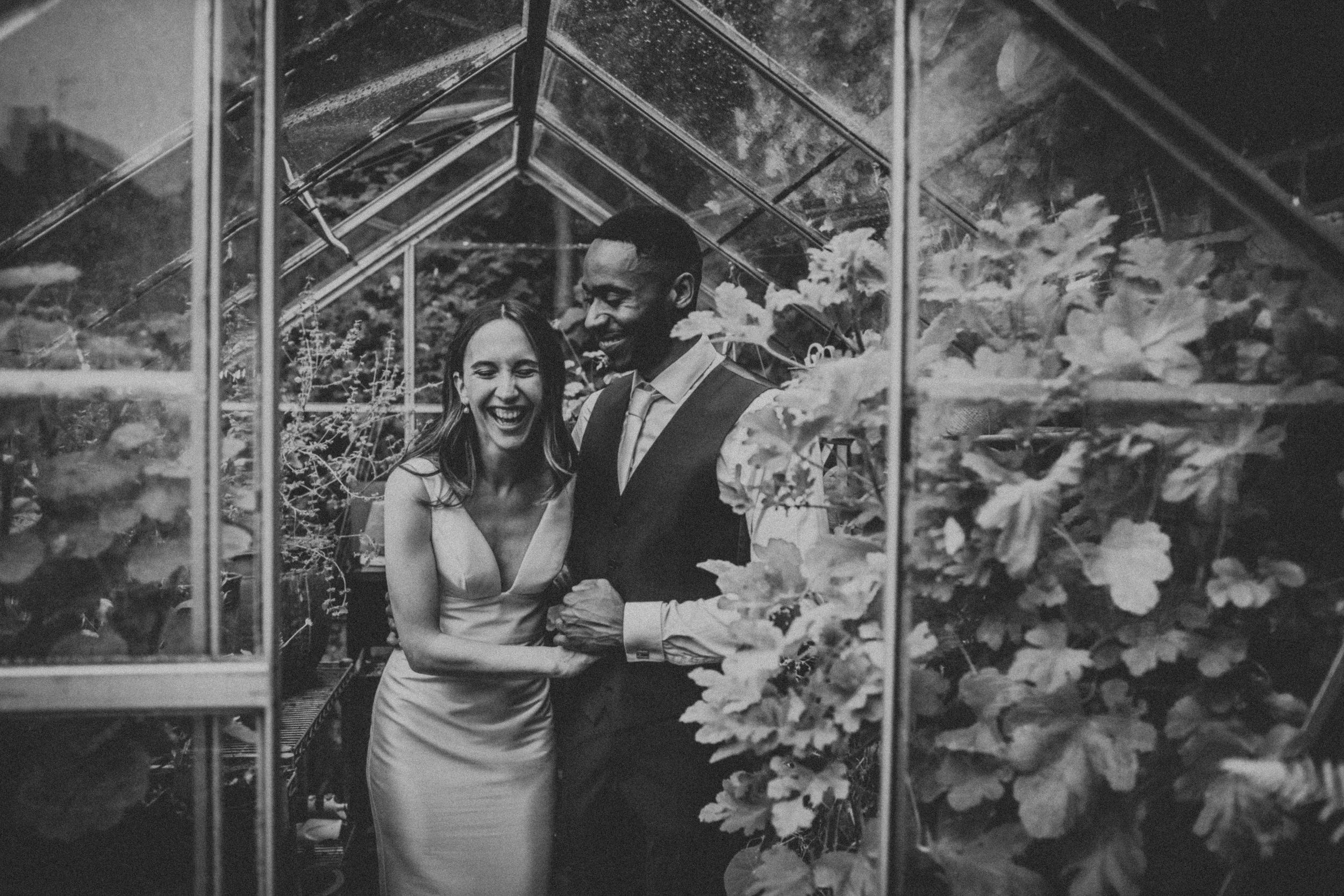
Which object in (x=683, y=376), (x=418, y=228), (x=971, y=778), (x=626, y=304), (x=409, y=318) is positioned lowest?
(x=971, y=778)

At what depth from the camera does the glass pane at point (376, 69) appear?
2.55 metres

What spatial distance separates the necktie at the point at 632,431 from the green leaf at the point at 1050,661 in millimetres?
1044

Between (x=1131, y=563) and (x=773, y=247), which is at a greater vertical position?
(x=773, y=247)

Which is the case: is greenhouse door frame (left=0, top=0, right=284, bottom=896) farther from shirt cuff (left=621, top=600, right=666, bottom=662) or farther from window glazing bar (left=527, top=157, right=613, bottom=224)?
window glazing bar (left=527, top=157, right=613, bottom=224)

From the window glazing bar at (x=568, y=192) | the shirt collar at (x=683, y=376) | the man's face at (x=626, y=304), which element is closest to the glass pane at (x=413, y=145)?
the window glazing bar at (x=568, y=192)

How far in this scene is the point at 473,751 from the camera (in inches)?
88.6

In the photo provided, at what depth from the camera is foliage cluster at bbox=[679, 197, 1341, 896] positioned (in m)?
1.39

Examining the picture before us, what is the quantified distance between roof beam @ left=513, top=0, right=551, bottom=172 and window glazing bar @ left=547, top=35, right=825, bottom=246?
71 mm

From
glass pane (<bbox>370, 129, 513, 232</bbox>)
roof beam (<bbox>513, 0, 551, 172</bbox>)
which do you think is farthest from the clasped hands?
glass pane (<bbox>370, 129, 513, 232</bbox>)

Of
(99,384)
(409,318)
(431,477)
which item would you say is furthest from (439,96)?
(99,384)

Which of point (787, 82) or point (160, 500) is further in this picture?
point (787, 82)

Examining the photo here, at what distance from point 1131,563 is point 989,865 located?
1.70 feet

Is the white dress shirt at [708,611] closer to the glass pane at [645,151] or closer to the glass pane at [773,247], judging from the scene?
the glass pane at [773,247]

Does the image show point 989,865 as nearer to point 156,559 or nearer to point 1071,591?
point 1071,591
